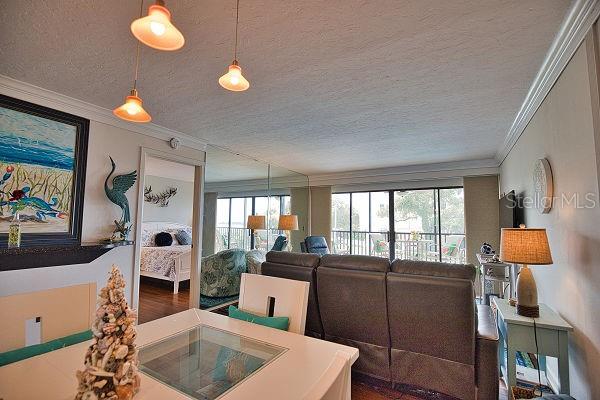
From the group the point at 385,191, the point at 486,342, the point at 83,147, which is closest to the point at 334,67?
the point at 486,342

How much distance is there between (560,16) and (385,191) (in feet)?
15.6

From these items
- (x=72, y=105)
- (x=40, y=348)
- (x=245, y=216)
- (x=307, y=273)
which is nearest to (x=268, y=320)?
(x=307, y=273)

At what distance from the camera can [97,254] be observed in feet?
8.83

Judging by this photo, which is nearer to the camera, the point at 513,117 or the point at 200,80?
the point at 200,80

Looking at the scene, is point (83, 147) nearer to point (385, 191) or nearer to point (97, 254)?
point (97, 254)

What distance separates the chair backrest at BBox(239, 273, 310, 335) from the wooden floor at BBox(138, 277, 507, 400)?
100 centimetres

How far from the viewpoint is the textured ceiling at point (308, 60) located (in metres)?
1.46

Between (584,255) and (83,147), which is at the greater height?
(83,147)

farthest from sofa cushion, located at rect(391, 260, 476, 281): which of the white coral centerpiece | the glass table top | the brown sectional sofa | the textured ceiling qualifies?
the white coral centerpiece

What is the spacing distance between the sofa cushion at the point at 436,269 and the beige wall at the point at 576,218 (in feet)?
1.88

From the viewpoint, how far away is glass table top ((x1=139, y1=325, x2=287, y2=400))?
1.02m

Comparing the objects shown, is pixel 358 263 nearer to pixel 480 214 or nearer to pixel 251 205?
pixel 480 214

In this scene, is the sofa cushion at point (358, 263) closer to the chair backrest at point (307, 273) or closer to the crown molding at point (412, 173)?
the chair backrest at point (307, 273)

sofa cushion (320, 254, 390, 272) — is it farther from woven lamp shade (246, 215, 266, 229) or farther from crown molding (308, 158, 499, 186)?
crown molding (308, 158, 499, 186)
